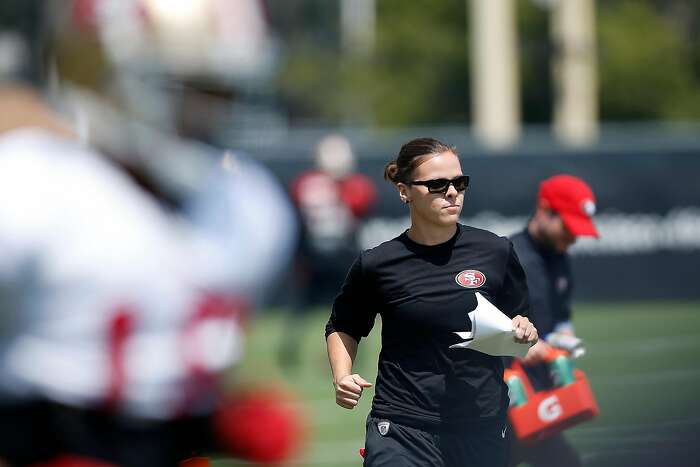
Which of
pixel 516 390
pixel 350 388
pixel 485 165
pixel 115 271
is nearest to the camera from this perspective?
pixel 115 271

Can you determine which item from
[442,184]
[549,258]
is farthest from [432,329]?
[549,258]

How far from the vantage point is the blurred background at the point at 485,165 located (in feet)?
7.47

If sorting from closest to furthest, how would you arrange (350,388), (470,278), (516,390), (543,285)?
(350,388)
(470,278)
(516,390)
(543,285)

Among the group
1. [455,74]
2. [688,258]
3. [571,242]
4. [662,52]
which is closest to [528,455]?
[571,242]

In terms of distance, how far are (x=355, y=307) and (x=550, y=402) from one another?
1293 millimetres

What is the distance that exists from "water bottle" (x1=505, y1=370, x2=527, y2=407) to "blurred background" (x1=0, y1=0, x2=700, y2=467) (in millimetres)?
817

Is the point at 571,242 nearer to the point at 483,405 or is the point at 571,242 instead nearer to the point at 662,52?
the point at 483,405

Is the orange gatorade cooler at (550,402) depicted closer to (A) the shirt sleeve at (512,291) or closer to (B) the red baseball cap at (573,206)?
(B) the red baseball cap at (573,206)

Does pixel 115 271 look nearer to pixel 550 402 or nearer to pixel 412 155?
pixel 412 155

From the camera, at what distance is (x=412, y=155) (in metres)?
4.67

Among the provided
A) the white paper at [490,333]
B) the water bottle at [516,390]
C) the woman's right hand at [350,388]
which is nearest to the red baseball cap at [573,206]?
the water bottle at [516,390]

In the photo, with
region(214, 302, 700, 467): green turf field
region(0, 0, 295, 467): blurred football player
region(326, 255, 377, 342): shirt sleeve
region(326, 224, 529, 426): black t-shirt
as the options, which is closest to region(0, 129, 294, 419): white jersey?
region(0, 0, 295, 467): blurred football player

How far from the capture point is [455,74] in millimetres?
48844

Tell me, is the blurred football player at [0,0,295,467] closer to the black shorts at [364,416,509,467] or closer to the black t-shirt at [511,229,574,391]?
the black shorts at [364,416,509,467]
